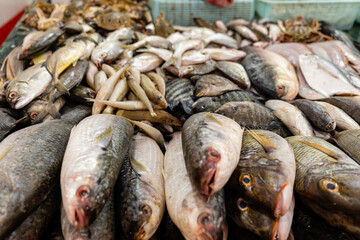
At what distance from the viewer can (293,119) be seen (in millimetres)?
2213

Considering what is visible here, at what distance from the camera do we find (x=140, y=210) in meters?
1.46

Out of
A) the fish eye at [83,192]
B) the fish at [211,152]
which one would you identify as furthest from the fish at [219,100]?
the fish eye at [83,192]

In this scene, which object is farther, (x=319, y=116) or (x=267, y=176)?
(x=319, y=116)

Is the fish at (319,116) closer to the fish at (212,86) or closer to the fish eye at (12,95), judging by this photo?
the fish at (212,86)

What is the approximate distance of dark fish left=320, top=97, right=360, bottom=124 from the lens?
238cm

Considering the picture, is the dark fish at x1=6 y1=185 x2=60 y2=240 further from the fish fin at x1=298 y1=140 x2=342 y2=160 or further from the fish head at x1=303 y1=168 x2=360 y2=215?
the fish fin at x1=298 y1=140 x2=342 y2=160

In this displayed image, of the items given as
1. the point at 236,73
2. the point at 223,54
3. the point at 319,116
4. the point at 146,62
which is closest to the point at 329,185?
the point at 319,116

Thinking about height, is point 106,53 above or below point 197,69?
above

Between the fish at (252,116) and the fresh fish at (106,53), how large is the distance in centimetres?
149

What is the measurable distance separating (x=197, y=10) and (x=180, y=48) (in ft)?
5.78

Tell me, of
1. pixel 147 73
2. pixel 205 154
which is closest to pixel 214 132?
pixel 205 154

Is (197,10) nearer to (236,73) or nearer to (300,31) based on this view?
(300,31)

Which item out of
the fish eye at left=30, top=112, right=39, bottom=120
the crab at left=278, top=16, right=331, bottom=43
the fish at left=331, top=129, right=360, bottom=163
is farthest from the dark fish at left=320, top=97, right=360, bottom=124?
the fish eye at left=30, top=112, right=39, bottom=120

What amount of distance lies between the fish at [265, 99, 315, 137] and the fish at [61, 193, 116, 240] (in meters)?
1.64
